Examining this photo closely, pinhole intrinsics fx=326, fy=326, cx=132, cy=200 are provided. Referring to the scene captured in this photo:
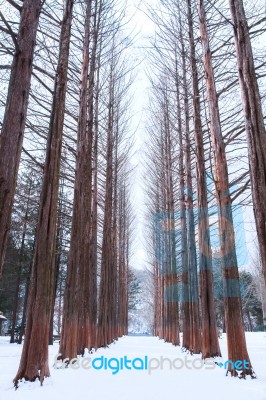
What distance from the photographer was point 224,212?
5309 mm

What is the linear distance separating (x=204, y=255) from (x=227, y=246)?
190 centimetres

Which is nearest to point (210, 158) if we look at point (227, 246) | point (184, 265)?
point (227, 246)

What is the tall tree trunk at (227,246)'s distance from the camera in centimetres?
477

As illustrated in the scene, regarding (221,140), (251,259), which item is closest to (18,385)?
(221,140)

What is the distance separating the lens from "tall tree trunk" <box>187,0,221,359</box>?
6707mm

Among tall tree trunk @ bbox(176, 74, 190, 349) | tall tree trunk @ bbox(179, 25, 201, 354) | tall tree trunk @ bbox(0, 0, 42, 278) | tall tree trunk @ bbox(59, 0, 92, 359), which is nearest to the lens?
tall tree trunk @ bbox(0, 0, 42, 278)

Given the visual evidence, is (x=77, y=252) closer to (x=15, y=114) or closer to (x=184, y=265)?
(x=15, y=114)

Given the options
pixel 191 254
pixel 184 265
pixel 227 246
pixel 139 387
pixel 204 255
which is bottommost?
pixel 139 387

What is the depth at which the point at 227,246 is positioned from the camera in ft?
17.1

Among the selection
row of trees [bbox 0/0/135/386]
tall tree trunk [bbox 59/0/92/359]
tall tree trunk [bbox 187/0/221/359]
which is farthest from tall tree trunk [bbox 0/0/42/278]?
tall tree trunk [bbox 187/0/221/359]

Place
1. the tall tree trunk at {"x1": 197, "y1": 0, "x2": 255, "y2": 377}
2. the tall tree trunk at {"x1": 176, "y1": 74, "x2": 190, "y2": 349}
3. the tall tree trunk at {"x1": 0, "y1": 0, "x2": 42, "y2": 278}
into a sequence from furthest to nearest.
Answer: the tall tree trunk at {"x1": 176, "y1": 74, "x2": 190, "y2": 349}, the tall tree trunk at {"x1": 197, "y1": 0, "x2": 255, "y2": 377}, the tall tree trunk at {"x1": 0, "y1": 0, "x2": 42, "y2": 278}

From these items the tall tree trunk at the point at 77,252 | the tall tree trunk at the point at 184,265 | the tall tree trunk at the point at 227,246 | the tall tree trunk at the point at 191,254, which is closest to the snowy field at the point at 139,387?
the tall tree trunk at the point at 227,246

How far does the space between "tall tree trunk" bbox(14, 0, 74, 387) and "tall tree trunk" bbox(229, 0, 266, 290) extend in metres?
2.62

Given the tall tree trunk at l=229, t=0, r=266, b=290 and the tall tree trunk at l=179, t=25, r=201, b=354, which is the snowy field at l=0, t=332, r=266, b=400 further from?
the tall tree trunk at l=179, t=25, r=201, b=354
